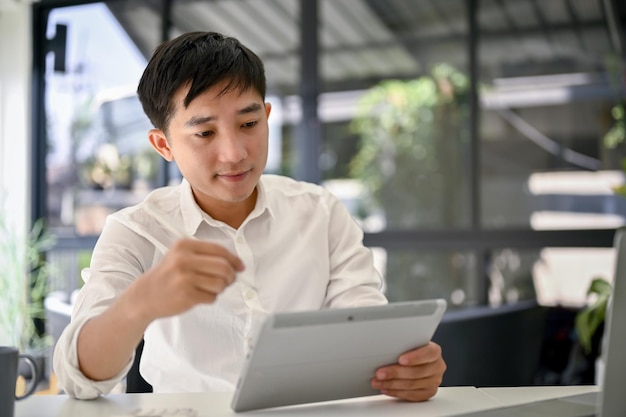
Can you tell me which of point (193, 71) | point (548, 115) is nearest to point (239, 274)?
point (193, 71)

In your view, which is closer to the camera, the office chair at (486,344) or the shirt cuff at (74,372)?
the shirt cuff at (74,372)

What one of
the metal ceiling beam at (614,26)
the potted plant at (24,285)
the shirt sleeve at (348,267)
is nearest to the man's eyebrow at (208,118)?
the shirt sleeve at (348,267)

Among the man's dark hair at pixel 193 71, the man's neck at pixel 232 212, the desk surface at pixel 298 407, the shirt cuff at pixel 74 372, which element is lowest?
the desk surface at pixel 298 407

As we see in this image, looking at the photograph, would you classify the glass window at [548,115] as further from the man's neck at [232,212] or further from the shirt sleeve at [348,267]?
the man's neck at [232,212]

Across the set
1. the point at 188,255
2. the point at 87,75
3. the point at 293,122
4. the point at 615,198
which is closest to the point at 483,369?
the point at 615,198

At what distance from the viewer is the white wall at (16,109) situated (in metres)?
5.09

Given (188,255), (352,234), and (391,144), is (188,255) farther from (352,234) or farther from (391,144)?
(391,144)

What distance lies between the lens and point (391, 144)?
15.0 ft

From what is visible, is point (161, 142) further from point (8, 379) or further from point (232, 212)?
point (8, 379)

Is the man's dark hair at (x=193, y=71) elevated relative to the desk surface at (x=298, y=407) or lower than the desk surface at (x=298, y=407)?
elevated

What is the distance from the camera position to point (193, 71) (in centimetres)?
149

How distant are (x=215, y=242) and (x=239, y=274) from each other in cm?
24

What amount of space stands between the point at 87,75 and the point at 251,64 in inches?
152

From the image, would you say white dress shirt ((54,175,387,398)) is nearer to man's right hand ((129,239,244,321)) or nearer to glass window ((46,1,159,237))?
man's right hand ((129,239,244,321))
